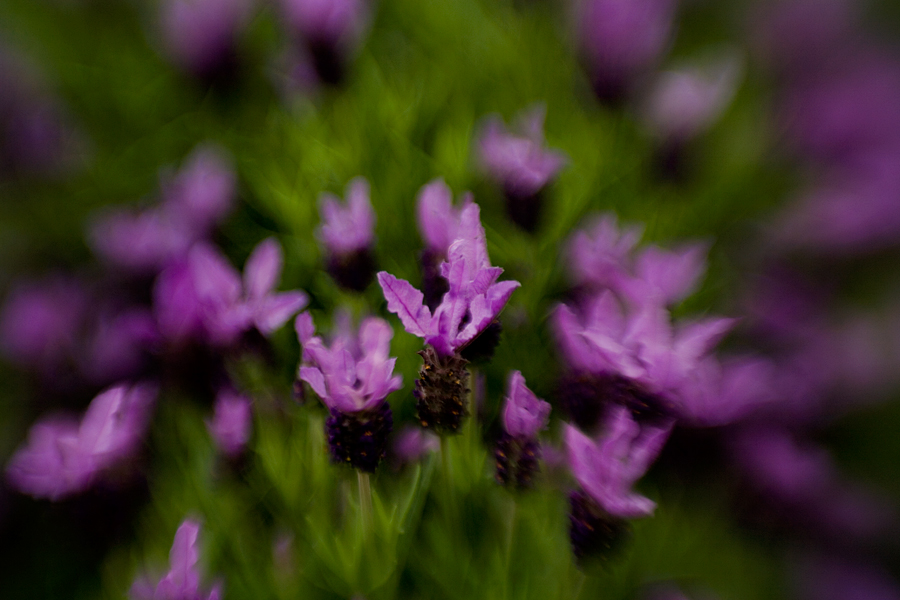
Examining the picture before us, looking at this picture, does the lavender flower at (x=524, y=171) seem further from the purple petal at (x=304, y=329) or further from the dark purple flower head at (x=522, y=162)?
the purple petal at (x=304, y=329)

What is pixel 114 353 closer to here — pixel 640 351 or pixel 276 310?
pixel 276 310

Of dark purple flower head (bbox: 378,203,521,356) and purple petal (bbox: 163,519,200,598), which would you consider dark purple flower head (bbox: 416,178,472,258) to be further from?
purple petal (bbox: 163,519,200,598)

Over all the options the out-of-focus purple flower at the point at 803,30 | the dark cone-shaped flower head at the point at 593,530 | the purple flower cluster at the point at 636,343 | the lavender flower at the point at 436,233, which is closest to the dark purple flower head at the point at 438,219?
the lavender flower at the point at 436,233

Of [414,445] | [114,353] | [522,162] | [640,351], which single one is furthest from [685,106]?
[114,353]

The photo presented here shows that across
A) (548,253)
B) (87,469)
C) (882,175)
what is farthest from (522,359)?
(882,175)

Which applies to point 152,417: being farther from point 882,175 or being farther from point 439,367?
point 882,175
